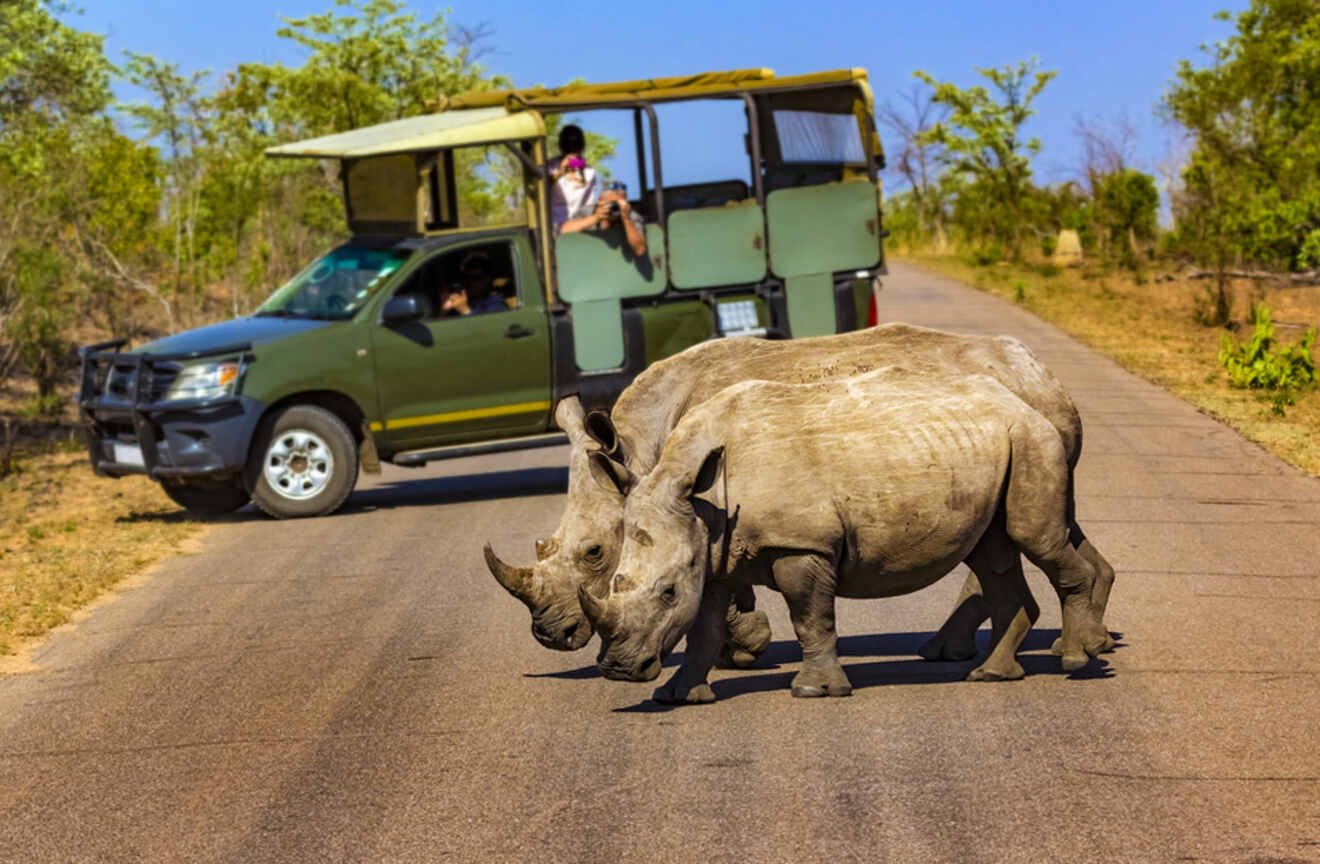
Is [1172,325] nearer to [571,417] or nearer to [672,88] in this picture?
[672,88]

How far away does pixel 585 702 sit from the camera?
764cm

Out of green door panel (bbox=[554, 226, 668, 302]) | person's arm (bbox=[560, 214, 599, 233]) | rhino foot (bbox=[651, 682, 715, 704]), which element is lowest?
rhino foot (bbox=[651, 682, 715, 704])

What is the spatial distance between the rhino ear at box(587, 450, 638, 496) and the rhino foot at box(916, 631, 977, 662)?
5.62 ft

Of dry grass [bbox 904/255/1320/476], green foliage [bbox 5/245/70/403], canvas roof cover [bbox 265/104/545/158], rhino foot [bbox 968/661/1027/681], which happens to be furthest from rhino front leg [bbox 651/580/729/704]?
green foliage [bbox 5/245/70/403]

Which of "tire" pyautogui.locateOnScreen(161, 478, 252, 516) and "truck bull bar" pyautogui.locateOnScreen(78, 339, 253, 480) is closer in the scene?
"truck bull bar" pyautogui.locateOnScreen(78, 339, 253, 480)

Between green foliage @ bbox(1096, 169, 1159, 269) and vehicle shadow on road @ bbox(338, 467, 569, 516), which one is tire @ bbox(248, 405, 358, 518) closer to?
vehicle shadow on road @ bbox(338, 467, 569, 516)

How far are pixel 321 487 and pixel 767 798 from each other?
8.62 metres

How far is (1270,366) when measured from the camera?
18.6 meters

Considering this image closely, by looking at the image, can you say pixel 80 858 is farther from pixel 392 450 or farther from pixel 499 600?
pixel 392 450

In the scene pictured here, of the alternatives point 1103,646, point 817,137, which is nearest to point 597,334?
point 817,137

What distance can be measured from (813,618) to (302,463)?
7683 millimetres

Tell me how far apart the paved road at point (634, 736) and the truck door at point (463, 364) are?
3053 mm

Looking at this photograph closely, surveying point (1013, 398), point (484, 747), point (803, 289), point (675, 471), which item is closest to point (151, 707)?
point (484, 747)

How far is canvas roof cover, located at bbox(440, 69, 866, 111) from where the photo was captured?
14.5 m
